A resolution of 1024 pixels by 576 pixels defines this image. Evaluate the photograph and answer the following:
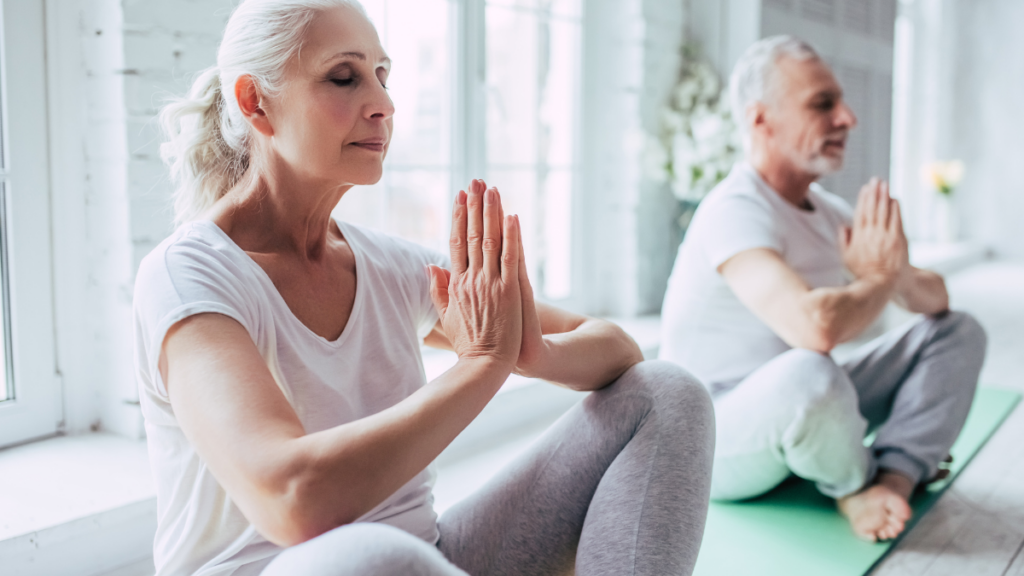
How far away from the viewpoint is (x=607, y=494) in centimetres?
116

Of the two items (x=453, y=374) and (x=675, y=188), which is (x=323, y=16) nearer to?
(x=453, y=374)

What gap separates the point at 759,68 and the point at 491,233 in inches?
55.3

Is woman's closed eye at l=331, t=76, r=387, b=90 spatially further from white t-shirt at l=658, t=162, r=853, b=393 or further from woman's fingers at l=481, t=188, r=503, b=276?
white t-shirt at l=658, t=162, r=853, b=393

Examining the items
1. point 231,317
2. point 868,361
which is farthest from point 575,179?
point 231,317

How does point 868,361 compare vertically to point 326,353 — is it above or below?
below

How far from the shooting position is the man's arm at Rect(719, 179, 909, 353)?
5.91 ft

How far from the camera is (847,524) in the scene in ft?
6.32

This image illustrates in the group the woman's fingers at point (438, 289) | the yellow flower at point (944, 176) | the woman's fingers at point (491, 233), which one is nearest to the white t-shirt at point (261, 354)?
the woman's fingers at point (438, 289)

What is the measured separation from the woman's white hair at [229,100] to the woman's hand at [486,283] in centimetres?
31

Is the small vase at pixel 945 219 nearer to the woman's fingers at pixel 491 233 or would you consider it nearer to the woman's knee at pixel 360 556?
the woman's fingers at pixel 491 233

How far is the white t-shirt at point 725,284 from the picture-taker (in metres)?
1.99

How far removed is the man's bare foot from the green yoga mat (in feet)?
0.08

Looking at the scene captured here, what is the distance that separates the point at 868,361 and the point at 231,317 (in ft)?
5.89

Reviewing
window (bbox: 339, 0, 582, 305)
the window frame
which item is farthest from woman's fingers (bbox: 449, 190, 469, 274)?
the window frame
